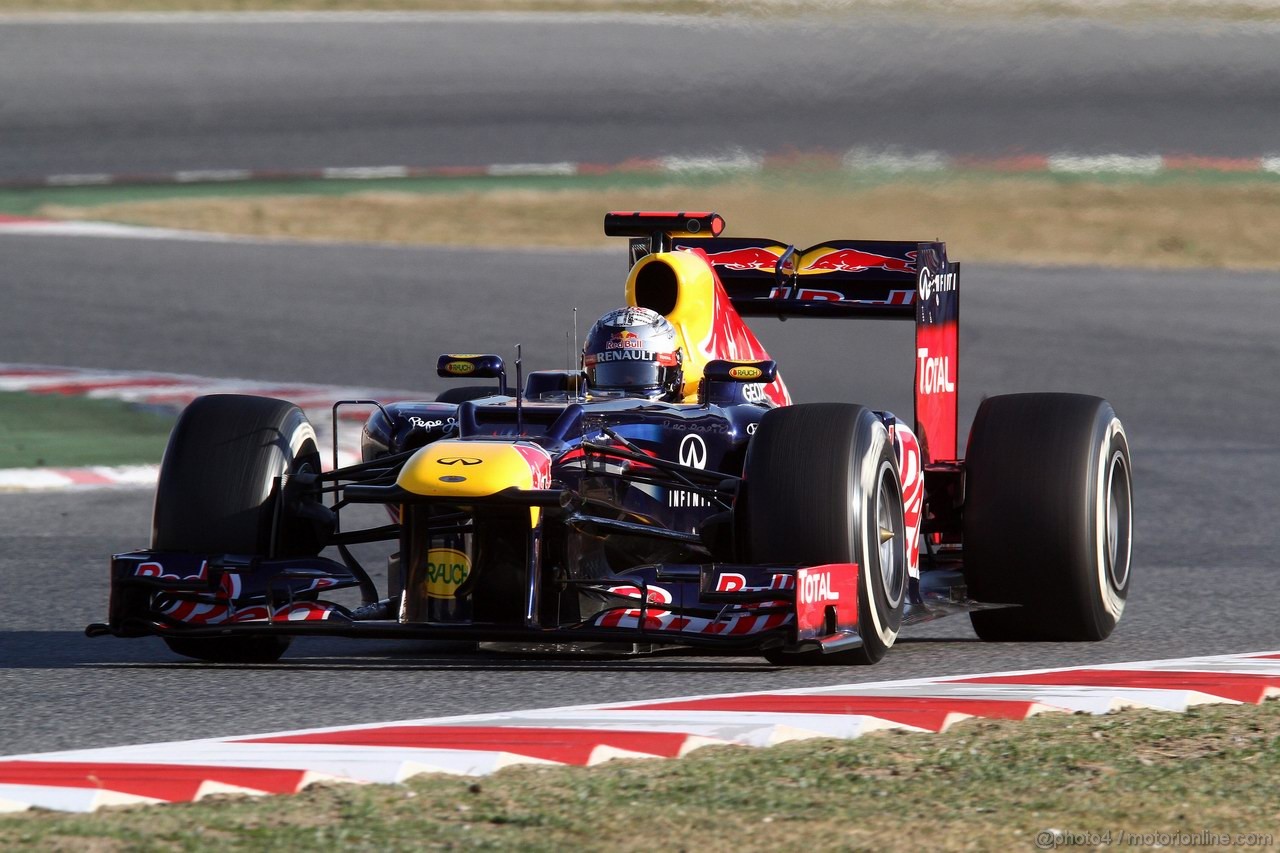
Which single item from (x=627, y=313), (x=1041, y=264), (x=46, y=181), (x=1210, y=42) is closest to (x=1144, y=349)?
(x=1041, y=264)

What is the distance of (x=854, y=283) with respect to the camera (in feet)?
30.2

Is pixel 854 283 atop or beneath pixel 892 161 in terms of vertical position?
beneath

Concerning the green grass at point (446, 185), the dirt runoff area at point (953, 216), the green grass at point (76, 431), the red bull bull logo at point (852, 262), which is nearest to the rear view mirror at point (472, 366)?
the red bull bull logo at point (852, 262)

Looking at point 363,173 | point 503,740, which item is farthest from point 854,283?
point 363,173

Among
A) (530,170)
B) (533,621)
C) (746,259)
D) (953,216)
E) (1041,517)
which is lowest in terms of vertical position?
(533,621)

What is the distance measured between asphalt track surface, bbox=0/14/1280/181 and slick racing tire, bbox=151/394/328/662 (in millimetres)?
13617

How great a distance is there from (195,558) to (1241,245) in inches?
781

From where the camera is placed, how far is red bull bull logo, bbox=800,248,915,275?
29.9ft

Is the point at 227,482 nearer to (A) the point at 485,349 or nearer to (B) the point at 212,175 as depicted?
(A) the point at 485,349

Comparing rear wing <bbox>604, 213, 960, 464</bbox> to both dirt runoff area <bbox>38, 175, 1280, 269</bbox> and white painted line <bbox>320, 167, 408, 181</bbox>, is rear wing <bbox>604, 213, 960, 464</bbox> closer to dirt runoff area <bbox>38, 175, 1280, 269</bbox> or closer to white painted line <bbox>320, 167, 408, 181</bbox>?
dirt runoff area <bbox>38, 175, 1280, 269</bbox>

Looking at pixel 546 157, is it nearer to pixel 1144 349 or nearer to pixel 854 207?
pixel 854 207

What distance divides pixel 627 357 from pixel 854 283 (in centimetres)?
145

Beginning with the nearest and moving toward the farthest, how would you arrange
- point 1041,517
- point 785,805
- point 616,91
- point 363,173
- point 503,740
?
point 785,805
point 503,740
point 1041,517
point 363,173
point 616,91

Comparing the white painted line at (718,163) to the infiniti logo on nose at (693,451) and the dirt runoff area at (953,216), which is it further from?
the infiniti logo on nose at (693,451)
